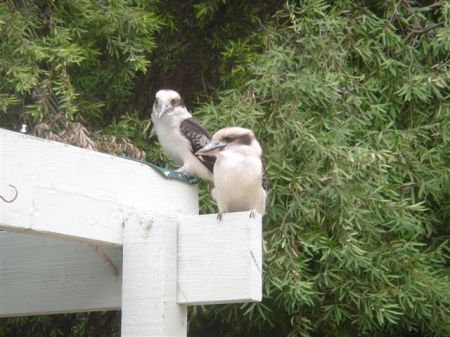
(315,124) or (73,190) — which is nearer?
(73,190)

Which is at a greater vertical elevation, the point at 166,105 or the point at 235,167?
the point at 166,105

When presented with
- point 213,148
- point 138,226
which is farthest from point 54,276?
point 213,148

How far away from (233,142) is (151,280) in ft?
3.35

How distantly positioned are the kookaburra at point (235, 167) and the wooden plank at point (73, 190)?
80cm

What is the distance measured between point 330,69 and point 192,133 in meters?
0.85

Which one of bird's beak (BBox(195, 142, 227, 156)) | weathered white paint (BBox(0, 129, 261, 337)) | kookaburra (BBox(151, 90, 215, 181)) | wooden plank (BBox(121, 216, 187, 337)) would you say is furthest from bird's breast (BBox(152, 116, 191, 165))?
wooden plank (BBox(121, 216, 187, 337))

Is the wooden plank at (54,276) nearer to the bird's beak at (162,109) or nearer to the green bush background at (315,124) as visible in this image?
the green bush background at (315,124)

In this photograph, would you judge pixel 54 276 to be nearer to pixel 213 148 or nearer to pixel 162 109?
pixel 213 148

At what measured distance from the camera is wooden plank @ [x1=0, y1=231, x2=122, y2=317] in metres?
2.62

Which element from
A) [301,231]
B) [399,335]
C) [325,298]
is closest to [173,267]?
[301,231]

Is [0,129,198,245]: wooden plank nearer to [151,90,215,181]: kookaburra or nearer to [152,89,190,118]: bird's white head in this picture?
[151,90,215,181]: kookaburra

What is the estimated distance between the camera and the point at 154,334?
226 cm

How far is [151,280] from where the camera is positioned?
2.31 m

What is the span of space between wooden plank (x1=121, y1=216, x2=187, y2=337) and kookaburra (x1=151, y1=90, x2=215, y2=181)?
306 centimetres
